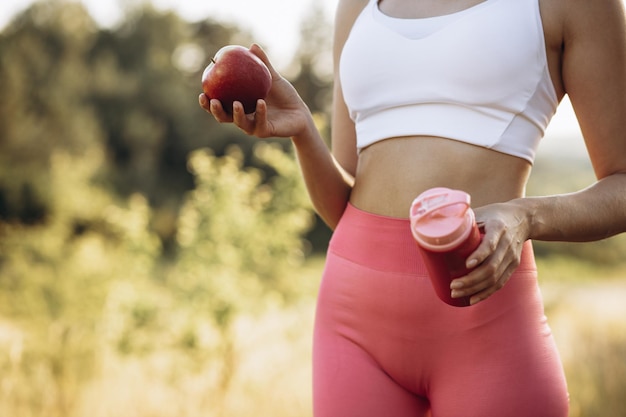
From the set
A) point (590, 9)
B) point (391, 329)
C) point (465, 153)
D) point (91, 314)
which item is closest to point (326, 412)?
point (391, 329)

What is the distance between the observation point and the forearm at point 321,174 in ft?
5.14

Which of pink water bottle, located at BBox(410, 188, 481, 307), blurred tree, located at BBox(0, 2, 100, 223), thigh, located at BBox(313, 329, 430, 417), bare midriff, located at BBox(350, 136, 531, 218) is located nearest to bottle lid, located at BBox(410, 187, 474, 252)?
pink water bottle, located at BBox(410, 188, 481, 307)

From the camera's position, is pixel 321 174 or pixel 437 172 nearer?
pixel 437 172

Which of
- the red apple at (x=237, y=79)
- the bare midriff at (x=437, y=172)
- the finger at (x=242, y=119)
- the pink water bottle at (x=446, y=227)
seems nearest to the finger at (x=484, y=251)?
the pink water bottle at (x=446, y=227)

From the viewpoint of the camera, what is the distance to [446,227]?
0.94 meters

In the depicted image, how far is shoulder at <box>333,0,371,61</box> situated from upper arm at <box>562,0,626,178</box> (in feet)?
1.69

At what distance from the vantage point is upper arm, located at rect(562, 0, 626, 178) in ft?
4.21

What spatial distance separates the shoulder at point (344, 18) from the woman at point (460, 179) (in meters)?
0.19

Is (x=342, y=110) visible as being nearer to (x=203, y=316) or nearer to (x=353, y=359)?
(x=353, y=359)

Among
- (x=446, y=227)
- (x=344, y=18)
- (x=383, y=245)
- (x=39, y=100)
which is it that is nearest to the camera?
(x=446, y=227)

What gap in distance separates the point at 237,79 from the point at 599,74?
28.7 inches

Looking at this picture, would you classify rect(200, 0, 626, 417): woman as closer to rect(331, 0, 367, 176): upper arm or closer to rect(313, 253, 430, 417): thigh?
rect(313, 253, 430, 417): thigh

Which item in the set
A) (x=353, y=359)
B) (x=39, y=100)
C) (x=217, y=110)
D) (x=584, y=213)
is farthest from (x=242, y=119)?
(x=39, y=100)

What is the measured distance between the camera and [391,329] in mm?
1378
